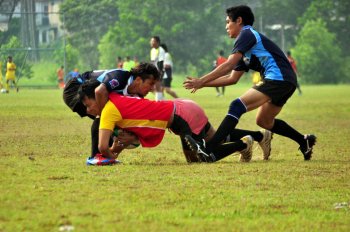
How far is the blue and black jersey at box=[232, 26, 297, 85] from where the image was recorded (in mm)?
10086

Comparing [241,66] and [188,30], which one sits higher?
[241,66]

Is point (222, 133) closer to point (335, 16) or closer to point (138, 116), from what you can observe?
point (138, 116)

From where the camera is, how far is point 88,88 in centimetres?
1006

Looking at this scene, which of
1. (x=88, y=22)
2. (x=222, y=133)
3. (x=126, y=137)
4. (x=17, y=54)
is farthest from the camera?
(x=88, y=22)

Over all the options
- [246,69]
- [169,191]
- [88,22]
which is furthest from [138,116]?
[88,22]

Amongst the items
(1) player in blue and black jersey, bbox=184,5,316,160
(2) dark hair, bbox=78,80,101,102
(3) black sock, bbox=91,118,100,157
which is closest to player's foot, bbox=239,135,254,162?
(1) player in blue and black jersey, bbox=184,5,316,160

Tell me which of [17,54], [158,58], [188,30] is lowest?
[188,30]

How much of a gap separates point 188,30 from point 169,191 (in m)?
75.4

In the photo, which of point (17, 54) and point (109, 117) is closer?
point (109, 117)

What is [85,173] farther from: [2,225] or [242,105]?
[2,225]

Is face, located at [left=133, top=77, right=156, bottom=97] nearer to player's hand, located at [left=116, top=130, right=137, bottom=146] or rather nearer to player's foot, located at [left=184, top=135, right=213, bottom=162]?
player's hand, located at [left=116, top=130, right=137, bottom=146]

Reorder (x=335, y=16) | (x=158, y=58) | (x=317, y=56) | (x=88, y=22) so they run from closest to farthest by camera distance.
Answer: (x=158, y=58) < (x=317, y=56) < (x=88, y=22) < (x=335, y=16)

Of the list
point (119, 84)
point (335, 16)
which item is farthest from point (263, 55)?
point (335, 16)

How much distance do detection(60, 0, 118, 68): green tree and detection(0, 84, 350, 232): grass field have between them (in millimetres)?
70152
